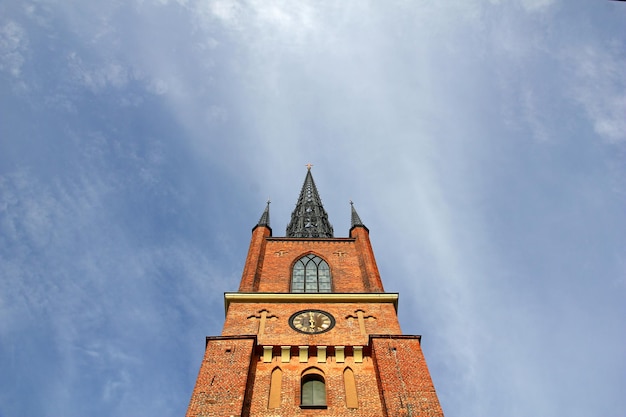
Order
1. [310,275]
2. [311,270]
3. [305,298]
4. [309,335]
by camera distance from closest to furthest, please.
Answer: [309,335], [305,298], [310,275], [311,270]

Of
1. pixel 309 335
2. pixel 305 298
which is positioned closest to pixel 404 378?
pixel 309 335

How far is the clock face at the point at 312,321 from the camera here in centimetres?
2038

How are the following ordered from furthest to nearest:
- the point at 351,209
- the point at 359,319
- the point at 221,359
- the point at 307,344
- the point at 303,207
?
the point at 303,207 → the point at 351,209 → the point at 359,319 → the point at 307,344 → the point at 221,359

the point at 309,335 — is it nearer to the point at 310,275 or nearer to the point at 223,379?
the point at 223,379

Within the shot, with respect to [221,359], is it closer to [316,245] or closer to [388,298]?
[388,298]

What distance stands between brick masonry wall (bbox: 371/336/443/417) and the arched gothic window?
6736 millimetres

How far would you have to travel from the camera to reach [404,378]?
16500 millimetres

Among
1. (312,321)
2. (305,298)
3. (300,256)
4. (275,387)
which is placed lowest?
(275,387)

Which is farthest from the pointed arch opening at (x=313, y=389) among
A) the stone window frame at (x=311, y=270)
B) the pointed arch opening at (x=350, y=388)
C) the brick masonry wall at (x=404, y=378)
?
the stone window frame at (x=311, y=270)

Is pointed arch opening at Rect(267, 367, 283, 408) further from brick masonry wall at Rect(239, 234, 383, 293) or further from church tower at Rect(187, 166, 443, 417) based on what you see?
brick masonry wall at Rect(239, 234, 383, 293)

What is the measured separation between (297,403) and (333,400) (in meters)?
1.10

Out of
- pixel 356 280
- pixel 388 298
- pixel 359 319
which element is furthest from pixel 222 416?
pixel 356 280

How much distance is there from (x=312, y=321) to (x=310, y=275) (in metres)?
5.55

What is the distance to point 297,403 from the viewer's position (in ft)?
54.2
